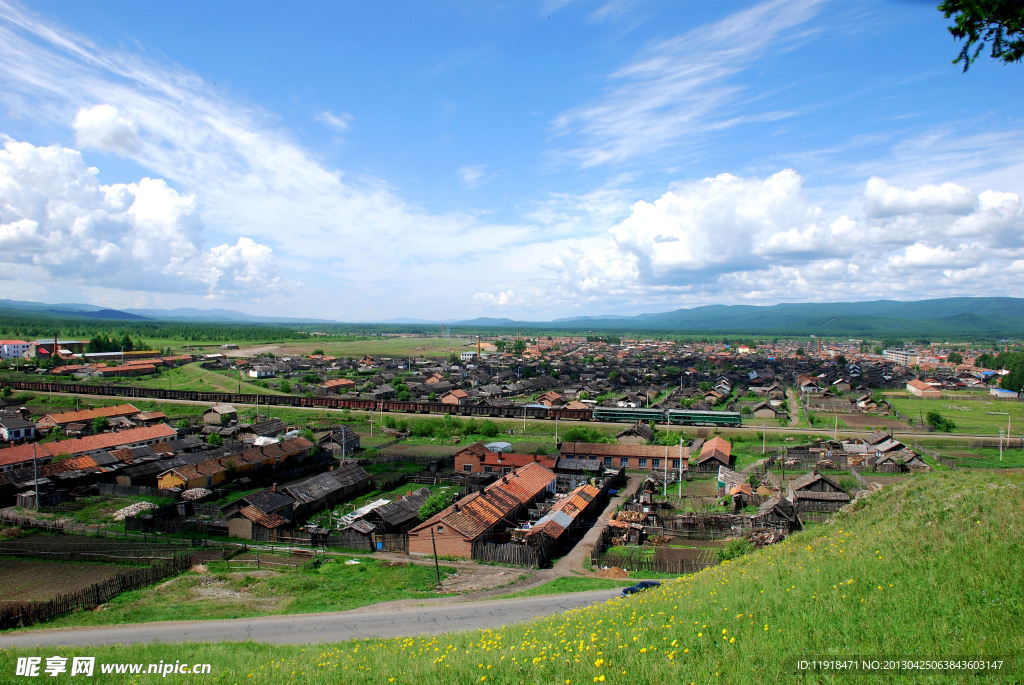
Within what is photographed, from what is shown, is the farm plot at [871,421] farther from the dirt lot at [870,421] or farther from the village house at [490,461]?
the village house at [490,461]

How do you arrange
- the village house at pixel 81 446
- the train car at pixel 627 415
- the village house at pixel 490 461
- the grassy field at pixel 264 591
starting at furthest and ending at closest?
the train car at pixel 627 415 < the village house at pixel 490 461 < the village house at pixel 81 446 < the grassy field at pixel 264 591

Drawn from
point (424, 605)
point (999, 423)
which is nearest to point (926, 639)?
point (424, 605)

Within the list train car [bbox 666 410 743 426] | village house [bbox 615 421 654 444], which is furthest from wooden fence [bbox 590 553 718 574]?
train car [bbox 666 410 743 426]

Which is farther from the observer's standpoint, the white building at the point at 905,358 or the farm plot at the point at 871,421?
the white building at the point at 905,358

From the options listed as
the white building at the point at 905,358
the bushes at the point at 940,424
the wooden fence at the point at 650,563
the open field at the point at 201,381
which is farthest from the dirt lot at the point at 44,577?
the white building at the point at 905,358

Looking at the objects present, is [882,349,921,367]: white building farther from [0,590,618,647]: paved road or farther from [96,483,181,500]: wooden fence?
[96,483,181,500]: wooden fence

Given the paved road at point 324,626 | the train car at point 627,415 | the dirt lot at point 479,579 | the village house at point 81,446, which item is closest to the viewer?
the paved road at point 324,626

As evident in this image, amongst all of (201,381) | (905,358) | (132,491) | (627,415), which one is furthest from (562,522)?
(905,358)
